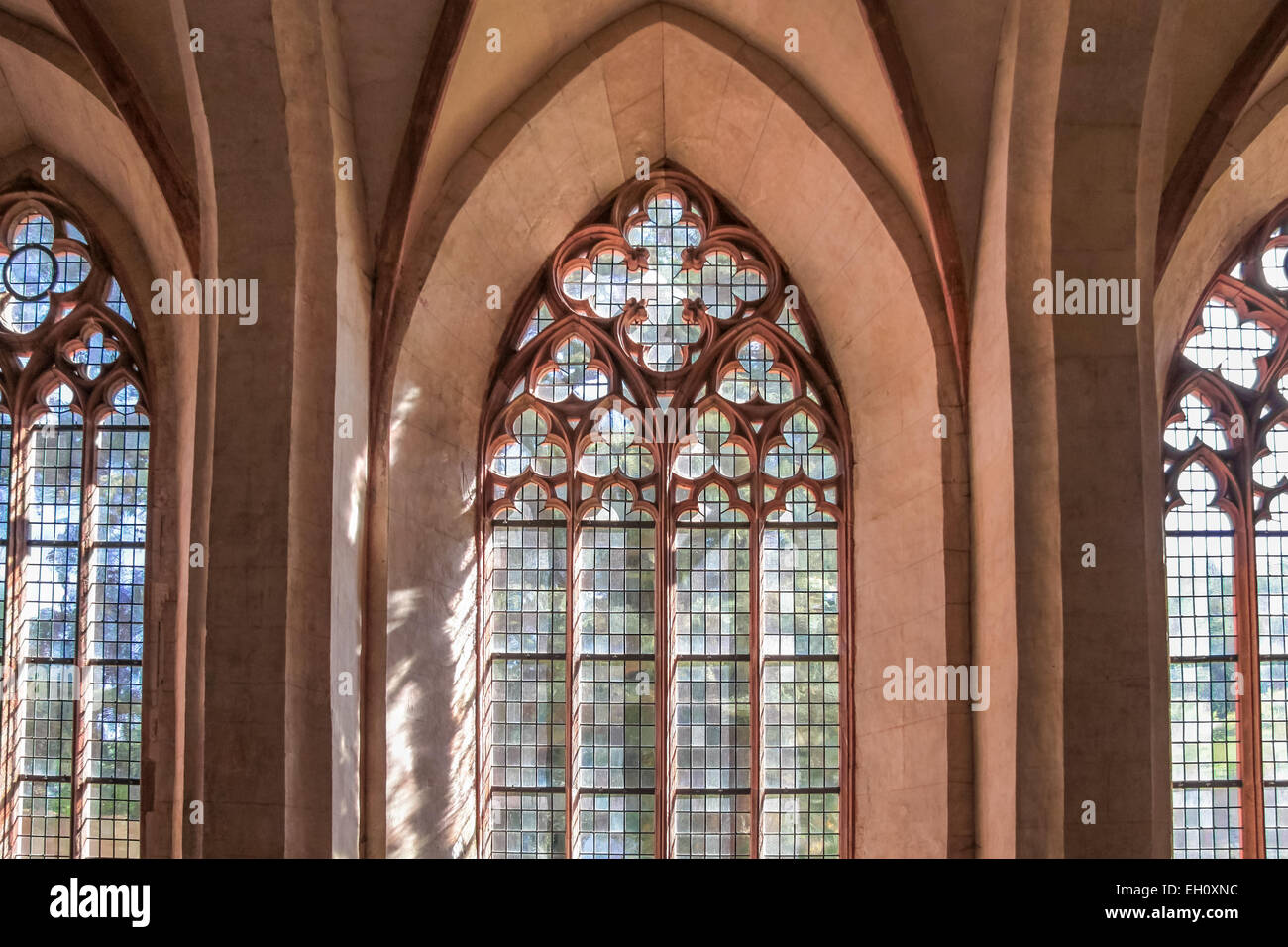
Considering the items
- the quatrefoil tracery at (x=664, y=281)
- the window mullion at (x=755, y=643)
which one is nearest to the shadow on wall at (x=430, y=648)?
the quatrefoil tracery at (x=664, y=281)

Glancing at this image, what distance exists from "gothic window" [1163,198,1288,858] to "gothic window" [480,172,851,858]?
2.69 m

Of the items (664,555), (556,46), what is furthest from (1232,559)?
(556,46)

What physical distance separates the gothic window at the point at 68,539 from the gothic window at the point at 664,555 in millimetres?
2851

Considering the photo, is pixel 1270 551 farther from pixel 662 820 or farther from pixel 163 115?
pixel 163 115

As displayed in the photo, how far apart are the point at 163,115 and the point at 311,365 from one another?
2.41 metres

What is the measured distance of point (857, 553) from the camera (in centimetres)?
1266

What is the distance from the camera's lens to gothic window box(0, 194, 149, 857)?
12.4m

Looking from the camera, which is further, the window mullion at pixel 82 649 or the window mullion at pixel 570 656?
the window mullion at pixel 570 656

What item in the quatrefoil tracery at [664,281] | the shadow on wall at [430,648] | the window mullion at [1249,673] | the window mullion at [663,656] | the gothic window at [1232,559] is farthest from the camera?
the quatrefoil tracery at [664,281]

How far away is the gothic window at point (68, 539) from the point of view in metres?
12.4

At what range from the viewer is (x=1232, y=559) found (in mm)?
12703

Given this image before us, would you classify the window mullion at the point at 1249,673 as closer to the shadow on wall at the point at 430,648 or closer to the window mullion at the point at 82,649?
the shadow on wall at the point at 430,648

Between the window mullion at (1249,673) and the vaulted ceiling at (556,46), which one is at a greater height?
the vaulted ceiling at (556,46)
